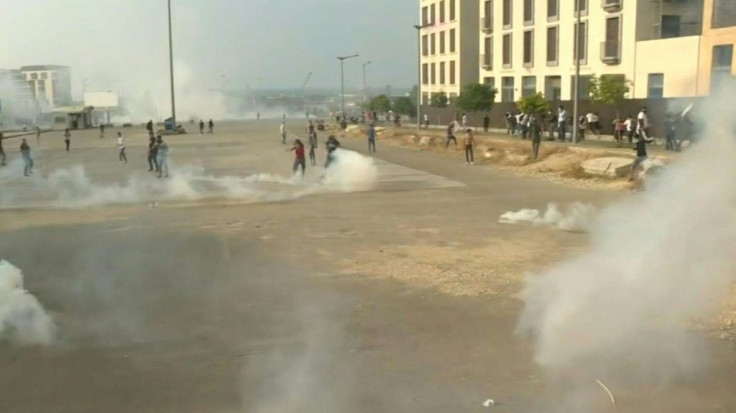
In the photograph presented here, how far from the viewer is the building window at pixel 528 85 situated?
52.6 meters

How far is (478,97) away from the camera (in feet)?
173

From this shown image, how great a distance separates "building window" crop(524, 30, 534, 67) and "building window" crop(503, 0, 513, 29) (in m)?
3.29

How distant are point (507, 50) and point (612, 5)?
15510mm

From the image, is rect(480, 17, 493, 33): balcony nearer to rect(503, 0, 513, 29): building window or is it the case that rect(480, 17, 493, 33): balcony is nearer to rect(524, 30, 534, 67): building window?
rect(503, 0, 513, 29): building window

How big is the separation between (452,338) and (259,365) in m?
2.18

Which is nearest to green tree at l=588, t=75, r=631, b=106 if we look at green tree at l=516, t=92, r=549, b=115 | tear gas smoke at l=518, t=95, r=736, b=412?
green tree at l=516, t=92, r=549, b=115

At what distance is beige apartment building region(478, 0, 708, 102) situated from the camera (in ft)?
121

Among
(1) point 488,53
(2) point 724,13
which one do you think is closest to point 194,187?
(2) point 724,13

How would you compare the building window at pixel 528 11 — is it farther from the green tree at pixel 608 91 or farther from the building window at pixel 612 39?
the green tree at pixel 608 91

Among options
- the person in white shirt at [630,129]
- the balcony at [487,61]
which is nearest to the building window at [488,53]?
the balcony at [487,61]

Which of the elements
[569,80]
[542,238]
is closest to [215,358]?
[542,238]

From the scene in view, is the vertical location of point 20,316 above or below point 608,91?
below

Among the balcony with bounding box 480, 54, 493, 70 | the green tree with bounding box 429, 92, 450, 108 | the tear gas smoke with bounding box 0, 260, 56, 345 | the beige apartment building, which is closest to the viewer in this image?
the tear gas smoke with bounding box 0, 260, 56, 345

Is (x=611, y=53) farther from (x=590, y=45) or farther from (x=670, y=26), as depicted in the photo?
(x=670, y=26)
